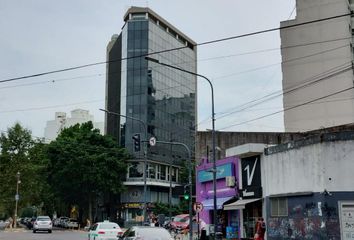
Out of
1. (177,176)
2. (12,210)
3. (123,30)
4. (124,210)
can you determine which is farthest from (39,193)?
(123,30)

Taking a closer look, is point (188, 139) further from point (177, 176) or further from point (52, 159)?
point (52, 159)

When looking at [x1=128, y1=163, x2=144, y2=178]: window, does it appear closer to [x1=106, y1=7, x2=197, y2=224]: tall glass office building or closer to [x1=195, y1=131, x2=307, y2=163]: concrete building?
[x1=106, y1=7, x2=197, y2=224]: tall glass office building

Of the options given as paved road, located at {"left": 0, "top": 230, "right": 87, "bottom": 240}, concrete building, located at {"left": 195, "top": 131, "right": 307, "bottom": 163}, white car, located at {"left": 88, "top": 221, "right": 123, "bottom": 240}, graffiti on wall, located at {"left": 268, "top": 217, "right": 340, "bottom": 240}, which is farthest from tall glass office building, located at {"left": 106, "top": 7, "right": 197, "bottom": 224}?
graffiti on wall, located at {"left": 268, "top": 217, "right": 340, "bottom": 240}

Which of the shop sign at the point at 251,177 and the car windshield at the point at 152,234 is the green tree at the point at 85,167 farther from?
the car windshield at the point at 152,234

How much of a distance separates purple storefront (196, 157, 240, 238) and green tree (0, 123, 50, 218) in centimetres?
3009

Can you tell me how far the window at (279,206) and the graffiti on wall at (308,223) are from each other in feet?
0.90

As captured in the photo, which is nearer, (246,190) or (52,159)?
(246,190)

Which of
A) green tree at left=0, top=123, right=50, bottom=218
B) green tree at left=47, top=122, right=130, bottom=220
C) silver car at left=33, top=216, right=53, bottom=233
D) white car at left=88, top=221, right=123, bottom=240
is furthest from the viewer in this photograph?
green tree at left=47, top=122, right=130, bottom=220

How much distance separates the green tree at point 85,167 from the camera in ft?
207

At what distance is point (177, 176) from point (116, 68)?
21450 mm

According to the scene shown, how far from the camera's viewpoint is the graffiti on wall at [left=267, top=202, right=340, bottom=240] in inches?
883

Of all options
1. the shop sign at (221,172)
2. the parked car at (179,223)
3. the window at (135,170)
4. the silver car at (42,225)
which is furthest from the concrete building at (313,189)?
the window at (135,170)

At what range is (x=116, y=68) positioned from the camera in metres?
84.2

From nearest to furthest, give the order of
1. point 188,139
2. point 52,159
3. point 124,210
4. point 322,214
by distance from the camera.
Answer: point 322,214 < point 52,159 < point 124,210 < point 188,139
